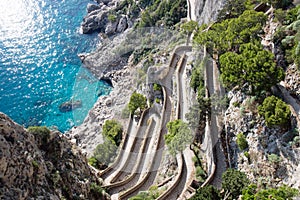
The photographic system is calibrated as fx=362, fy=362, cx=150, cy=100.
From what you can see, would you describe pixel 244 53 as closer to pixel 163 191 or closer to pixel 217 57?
pixel 217 57

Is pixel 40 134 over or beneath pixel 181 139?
over

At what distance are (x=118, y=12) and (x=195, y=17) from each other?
110 ft

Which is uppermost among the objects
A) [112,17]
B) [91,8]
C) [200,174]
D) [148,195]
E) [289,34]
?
[91,8]

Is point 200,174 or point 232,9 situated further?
point 232,9

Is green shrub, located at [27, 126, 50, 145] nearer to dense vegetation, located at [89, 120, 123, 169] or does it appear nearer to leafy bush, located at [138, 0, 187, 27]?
dense vegetation, located at [89, 120, 123, 169]

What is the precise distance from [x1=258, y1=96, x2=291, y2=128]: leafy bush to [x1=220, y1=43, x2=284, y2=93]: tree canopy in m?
2.57

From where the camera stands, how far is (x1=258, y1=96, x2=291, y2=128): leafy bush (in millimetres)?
34281

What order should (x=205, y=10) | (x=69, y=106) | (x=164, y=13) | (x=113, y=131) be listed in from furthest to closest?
(x=164, y=13)
(x=69, y=106)
(x=205, y=10)
(x=113, y=131)

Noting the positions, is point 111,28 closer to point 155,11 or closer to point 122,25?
point 122,25

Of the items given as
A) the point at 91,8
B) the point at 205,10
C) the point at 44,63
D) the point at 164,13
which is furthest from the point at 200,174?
the point at 91,8

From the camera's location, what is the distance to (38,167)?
107 feet

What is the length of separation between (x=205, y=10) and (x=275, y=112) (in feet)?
137

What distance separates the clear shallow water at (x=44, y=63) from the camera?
83.4 metres

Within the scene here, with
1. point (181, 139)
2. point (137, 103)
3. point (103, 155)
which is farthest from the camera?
point (137, 103)
